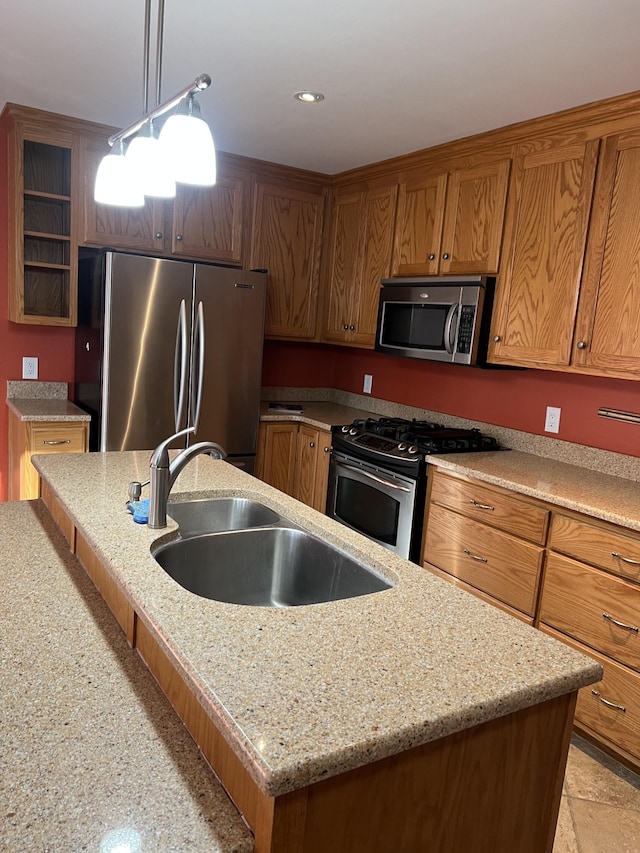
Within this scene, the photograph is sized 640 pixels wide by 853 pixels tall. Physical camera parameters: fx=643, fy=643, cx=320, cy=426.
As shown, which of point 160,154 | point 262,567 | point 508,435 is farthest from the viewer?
point 508,435

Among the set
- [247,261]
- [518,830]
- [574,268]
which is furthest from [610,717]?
[247,261]

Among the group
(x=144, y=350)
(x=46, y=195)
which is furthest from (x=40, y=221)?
(x=144, y=350)

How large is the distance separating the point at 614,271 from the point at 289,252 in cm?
217

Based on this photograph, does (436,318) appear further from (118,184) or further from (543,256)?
(118,184)

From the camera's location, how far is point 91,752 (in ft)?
3.15

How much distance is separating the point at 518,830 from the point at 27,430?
9.55 feet

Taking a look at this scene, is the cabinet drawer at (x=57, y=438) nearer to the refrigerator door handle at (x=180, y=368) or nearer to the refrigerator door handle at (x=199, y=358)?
the refrigerator door handle at (x=180, y=368)

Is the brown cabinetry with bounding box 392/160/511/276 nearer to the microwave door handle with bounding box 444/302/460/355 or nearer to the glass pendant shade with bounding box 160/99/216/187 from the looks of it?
the microwave door handle with bounding box 444/302/460/355

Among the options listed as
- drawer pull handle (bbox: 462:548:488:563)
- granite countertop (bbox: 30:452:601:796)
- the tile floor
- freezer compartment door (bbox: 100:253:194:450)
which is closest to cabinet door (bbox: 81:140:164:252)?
freezer compartment door (bbox: 100:253:194:450)

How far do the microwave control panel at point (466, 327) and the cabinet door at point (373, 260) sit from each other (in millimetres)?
815

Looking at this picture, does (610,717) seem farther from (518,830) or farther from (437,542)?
(518,830)

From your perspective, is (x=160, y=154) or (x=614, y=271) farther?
(x=614, y=271)

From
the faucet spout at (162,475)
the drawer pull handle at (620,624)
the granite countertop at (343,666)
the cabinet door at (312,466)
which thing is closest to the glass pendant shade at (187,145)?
the faucet spout at (162,475)

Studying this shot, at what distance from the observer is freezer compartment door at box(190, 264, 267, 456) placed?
11.7 feet
